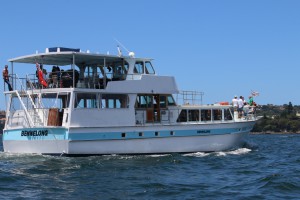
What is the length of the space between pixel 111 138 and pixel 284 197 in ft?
33.7

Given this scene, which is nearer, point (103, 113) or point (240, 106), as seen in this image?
point (103, 113)

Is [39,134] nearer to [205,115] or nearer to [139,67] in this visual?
[139,67]

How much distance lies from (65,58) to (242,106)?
10475 millimetres

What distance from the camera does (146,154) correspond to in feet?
76.0

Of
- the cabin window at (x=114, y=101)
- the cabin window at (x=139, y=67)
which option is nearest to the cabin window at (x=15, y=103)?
the cabin window at (x=114, y=101)

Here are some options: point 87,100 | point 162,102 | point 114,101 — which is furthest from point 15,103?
point 162,102

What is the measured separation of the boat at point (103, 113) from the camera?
71.4ft

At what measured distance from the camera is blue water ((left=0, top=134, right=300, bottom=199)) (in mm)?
13875

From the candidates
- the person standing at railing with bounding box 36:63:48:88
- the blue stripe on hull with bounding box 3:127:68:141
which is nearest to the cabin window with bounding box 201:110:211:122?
the blue stripe on hull with bounding box 3:127:68:141

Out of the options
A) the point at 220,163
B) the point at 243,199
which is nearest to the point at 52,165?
the point at 220,163

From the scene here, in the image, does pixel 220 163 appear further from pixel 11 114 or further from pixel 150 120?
pixel 11 114

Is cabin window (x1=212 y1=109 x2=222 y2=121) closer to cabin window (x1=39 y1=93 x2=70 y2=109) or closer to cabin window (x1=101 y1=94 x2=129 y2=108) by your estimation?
cabin window (x1=101 y1=94 x2=129 y2=108)

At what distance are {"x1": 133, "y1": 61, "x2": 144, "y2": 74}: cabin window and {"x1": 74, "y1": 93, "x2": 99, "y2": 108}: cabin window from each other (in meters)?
2.84

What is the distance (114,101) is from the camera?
23.4m
